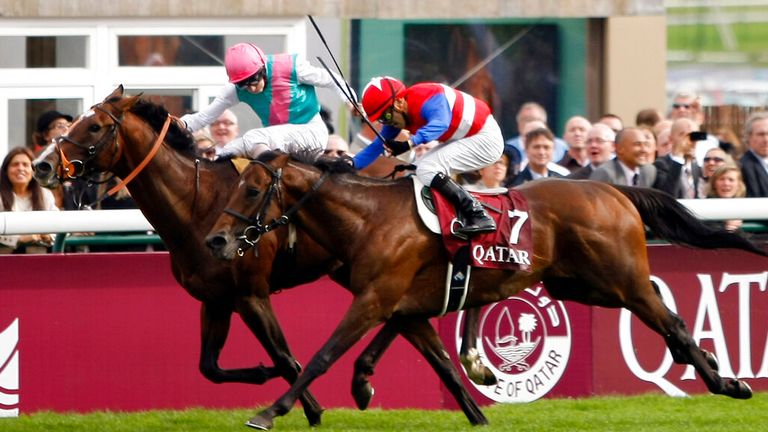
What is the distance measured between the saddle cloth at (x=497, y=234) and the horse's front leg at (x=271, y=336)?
37.6 inches

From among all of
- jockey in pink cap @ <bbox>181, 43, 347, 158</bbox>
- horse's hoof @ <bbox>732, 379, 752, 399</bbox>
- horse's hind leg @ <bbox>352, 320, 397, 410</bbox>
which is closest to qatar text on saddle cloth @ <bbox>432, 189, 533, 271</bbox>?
horse's hind leg @ <bbox>352, 320, 397, 410</bbox>

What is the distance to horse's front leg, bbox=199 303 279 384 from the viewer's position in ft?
26.3

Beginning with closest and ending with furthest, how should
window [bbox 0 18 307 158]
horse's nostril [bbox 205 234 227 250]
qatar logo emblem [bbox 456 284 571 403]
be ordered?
horse's nostril [bbox 205 234 227 250]
qatar logo emblem [bbox 456 284 571 403]
window [bbox 0 18 307 158]

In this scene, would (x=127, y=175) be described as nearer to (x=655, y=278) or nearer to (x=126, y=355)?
(x=126, y=355)

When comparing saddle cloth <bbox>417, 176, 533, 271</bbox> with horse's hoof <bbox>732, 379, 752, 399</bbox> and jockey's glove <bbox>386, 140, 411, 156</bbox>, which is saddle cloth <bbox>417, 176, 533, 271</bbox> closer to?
jockey's glove <bbox>386, 140, 411, 156</bbox>

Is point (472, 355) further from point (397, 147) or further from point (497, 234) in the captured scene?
point (397, 147)

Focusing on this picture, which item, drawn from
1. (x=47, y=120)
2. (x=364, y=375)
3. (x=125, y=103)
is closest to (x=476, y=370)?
(x=364, y=375)

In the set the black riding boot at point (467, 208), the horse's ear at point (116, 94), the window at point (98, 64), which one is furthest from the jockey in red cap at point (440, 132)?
the window at point (98, 64)

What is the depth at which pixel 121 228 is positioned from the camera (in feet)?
28.8

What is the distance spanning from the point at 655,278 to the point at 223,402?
8.20 ft

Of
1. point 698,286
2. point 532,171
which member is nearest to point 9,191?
point 532,171

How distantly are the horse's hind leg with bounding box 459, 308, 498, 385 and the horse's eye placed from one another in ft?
4.79

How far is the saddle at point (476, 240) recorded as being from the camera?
25.3ft

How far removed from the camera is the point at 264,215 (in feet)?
24.5
